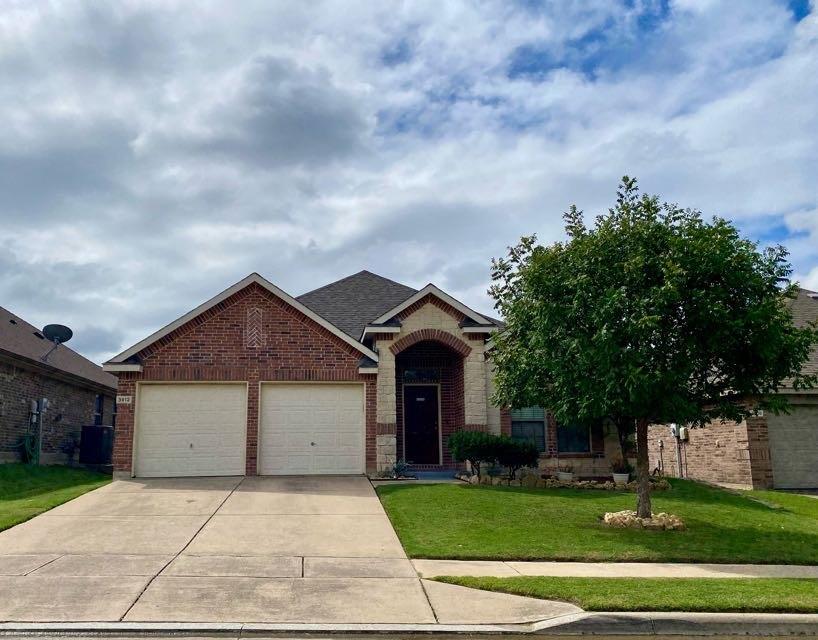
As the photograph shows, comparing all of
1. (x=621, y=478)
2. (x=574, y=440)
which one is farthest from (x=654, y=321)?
(x=574, y=440)

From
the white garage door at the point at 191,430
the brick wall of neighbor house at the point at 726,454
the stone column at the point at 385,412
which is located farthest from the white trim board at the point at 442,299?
the brick wall of neighbor house at the point at 726,454

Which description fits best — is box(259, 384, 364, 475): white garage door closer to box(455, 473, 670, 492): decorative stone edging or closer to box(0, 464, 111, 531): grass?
box(455, 473, 670, 492): decorative stone edging

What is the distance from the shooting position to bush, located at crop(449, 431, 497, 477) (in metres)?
16.8

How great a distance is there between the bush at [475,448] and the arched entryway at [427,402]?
2571 mm

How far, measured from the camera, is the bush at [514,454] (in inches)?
664

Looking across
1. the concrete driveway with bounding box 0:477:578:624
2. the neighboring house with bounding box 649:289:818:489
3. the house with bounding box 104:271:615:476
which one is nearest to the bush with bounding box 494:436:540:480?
the house with bounding box 104:271:615:476

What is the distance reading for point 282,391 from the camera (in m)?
18.0

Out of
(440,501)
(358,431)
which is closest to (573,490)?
(440,501)

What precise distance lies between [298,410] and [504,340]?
22.2 ft

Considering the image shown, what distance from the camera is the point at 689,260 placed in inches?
436

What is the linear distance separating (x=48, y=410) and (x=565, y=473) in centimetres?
1552

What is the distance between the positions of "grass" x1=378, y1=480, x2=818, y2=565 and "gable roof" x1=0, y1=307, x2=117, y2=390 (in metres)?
11.6

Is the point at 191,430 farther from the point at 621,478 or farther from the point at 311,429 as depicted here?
the point at 621,478

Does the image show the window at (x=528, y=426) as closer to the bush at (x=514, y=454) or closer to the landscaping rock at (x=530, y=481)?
the bush at (x=514, y=454)
